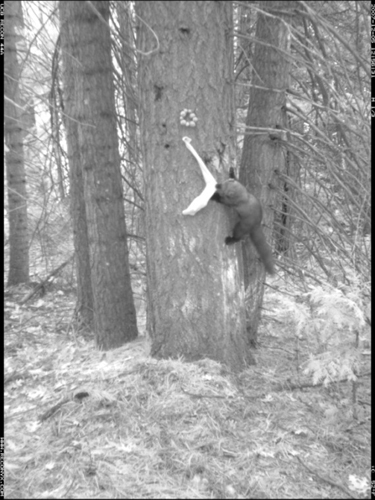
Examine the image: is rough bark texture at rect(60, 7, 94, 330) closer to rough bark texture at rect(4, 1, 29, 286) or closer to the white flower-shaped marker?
the white flower-shaped marker

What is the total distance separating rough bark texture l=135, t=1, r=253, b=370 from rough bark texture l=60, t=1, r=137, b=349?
82 centimetres

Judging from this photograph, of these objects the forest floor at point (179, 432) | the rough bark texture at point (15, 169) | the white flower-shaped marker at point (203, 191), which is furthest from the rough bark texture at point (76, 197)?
the rough bark texture at point (15, 169)

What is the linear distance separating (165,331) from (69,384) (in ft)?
3.25

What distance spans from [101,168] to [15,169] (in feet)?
13.9

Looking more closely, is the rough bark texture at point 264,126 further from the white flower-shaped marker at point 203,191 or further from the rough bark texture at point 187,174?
the white flower-shaped marker at point 203,191

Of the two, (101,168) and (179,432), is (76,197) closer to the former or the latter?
(101,168)

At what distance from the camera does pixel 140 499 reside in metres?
2.84

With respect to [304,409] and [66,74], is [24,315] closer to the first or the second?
[66,74]

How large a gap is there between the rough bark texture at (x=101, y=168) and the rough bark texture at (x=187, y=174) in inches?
32.4

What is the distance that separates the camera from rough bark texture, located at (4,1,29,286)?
296 inches

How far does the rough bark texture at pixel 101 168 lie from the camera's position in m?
4.29

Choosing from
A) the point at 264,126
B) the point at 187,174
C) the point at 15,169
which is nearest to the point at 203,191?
the point at 187,174

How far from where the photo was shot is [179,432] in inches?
134

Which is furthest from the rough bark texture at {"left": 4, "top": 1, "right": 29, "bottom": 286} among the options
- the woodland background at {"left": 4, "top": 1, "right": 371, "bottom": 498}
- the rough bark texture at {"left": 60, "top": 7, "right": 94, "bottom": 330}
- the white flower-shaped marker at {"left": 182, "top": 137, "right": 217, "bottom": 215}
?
the white flower-shaped marker at {"left": 182, "top": 137, "right": 217, "bottom": 215}
